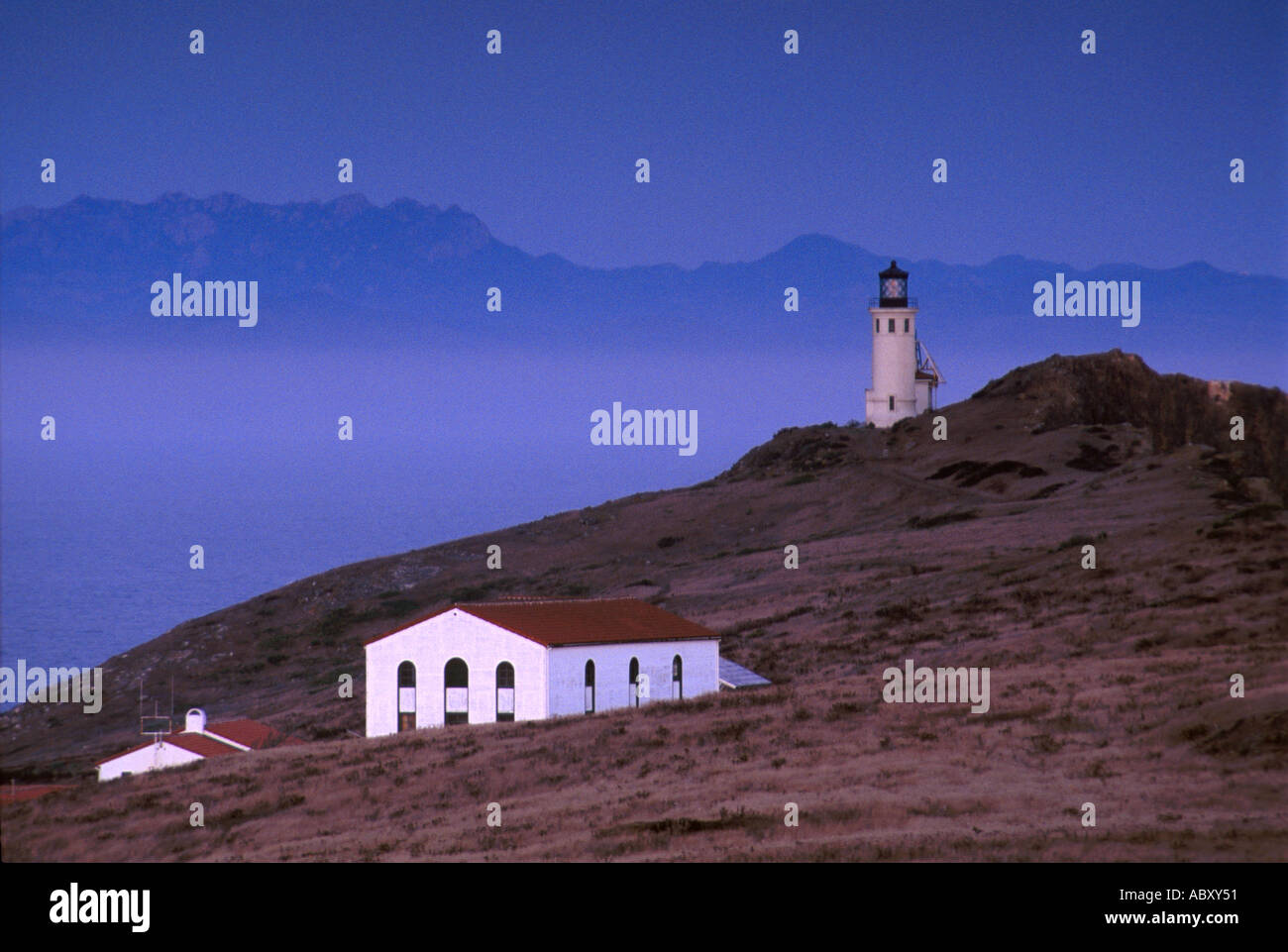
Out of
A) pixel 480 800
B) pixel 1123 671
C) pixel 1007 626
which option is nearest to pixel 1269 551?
pixel 1007 626

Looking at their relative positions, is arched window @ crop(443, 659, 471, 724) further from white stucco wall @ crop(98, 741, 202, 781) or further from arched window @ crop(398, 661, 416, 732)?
white stucco wall @ crop(98, 741, 202, 781)

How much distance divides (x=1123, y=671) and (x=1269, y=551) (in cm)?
1900

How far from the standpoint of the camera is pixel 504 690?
2282 inches

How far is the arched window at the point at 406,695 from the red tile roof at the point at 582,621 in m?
1.38

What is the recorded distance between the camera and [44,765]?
7500 centimetres

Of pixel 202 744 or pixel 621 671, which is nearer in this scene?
pixel 621 671

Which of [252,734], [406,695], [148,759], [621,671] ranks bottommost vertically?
[148,759]

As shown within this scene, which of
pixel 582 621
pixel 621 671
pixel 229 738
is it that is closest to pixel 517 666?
pixel 582 621

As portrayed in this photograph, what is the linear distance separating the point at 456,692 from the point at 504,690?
1929 mm

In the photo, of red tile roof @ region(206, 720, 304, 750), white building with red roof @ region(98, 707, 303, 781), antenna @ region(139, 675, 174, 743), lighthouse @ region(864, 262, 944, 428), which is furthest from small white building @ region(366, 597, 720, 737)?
lighthouse @ region(864, 262, 944, 428)

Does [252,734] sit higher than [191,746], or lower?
higher

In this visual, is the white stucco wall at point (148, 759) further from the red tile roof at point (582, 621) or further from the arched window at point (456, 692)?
the arched window at point (456, 692)

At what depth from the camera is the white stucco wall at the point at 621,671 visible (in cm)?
5762

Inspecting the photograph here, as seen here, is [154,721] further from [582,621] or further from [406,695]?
[582,621]
